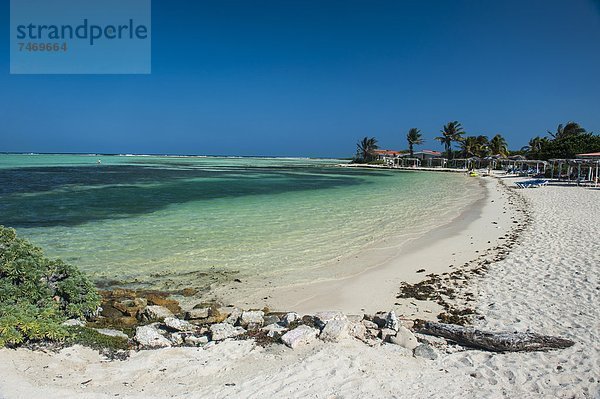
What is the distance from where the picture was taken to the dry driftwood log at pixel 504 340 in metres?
4.45

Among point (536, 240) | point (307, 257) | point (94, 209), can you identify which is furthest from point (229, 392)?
point (94, 209)

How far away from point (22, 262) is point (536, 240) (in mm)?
11742

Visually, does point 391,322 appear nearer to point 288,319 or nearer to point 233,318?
point 288,319

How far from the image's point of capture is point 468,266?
861 cm

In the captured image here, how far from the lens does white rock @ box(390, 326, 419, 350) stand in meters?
4.49

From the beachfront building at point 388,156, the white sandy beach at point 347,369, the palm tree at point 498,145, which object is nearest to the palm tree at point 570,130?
the palm tree at point 498,145

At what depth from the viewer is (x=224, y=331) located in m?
4.81

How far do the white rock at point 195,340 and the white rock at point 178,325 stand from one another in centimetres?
33

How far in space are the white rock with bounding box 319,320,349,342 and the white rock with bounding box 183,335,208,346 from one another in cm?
145

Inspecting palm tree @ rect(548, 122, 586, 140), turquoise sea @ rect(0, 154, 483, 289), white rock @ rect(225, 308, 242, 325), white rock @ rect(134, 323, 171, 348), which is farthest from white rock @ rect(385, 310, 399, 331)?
palm tree @ rect(548, 122, 586, 140)

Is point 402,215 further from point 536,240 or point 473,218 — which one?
point 536,240

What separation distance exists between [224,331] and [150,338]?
89 cm

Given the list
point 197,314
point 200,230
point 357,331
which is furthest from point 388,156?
point 357,331

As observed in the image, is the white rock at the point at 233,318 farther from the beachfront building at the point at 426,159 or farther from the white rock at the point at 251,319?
the beachfront building at the point at 426,159
